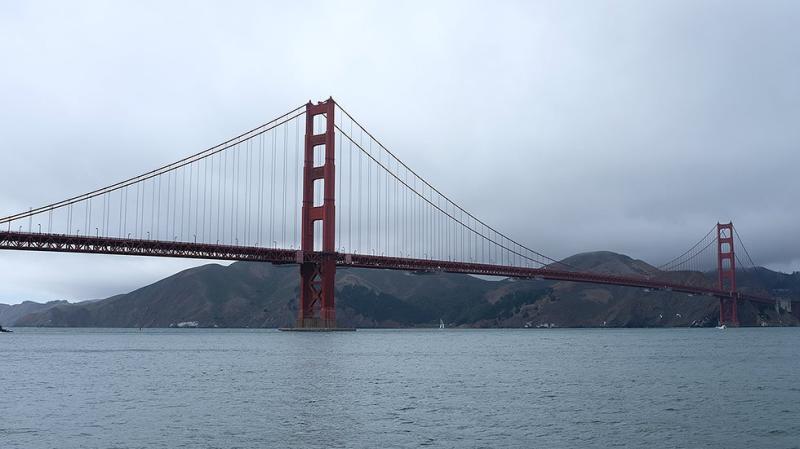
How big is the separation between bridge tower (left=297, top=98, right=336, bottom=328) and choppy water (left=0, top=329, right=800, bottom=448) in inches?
1654

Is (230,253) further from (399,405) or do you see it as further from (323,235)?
(399,405)

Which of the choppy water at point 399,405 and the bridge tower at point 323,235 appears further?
the bridge tower at point 323,235

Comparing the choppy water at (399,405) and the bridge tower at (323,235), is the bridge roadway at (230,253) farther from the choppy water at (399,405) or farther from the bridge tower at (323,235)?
the choppy water at (399,405)

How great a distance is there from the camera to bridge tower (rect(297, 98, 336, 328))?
95.6 metres

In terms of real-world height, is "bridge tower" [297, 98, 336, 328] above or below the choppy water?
above

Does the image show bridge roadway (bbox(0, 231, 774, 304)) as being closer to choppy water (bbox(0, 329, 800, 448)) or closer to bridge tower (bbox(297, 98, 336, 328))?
bridge tower (bbox(297, 98, 336, 328))

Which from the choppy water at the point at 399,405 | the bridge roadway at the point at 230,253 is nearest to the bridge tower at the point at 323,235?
the bridge roadway at the point at 230,253

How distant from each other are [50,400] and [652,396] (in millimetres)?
24033

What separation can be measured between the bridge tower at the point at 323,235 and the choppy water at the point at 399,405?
138 feet

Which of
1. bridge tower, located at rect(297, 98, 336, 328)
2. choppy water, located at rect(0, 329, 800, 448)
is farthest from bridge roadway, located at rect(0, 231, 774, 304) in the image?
choppy water, located at rect(0, 329, 800, 448)

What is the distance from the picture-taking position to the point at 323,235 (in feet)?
314

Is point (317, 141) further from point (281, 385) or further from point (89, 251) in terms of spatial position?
point (281, 385)

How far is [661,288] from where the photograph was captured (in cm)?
14325

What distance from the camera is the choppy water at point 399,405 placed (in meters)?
24.5
